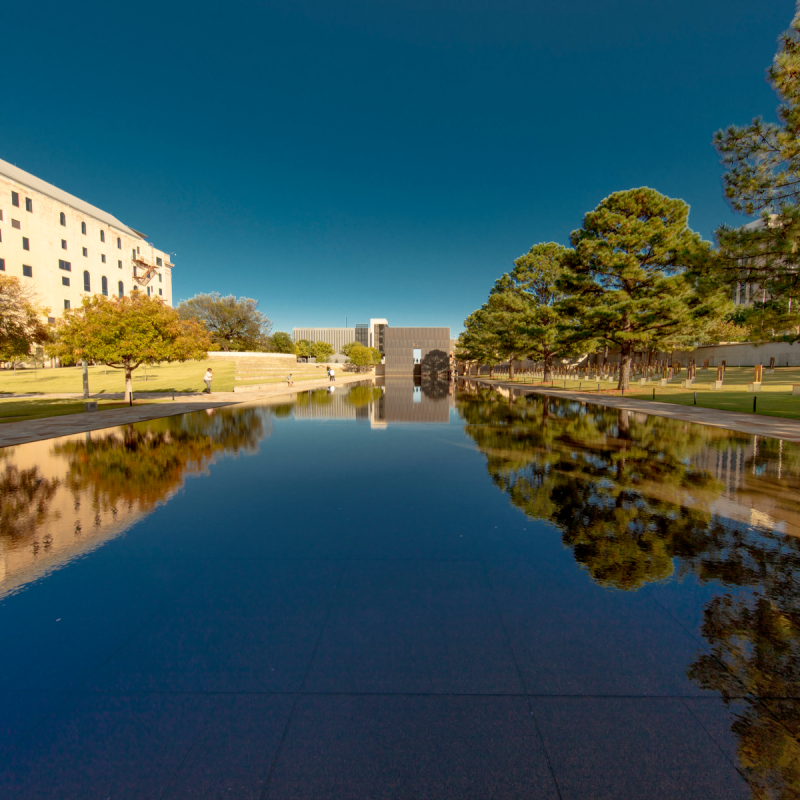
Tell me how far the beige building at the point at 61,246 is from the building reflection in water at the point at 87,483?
45.2 meters

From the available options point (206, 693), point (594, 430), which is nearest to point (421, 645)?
point (206, 693)

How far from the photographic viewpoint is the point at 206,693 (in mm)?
2693

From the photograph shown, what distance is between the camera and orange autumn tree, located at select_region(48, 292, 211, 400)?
19.8m

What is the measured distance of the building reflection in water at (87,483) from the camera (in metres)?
5.05

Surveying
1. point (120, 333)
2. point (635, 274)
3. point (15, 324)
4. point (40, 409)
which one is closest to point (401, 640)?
point (15, 324)

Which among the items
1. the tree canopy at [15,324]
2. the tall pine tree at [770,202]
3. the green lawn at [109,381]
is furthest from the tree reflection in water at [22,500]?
the green lawn at [109,381]

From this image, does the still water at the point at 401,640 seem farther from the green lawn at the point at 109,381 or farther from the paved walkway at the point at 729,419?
the green lawn at the point at 109,381

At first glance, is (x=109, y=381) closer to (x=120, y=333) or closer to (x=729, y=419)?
(x=120, y=333)

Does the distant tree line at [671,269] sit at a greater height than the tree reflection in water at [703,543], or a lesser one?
greater

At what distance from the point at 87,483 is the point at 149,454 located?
251cm

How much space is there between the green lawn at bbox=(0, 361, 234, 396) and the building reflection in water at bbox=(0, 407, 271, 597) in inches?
908

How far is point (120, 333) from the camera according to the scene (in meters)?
20.3

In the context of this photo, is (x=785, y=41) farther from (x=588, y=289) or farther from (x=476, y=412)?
(x=476, y=412)

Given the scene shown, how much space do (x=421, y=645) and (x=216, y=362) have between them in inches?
2357
